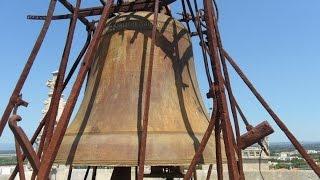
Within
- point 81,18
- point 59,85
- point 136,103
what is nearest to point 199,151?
point 136,103

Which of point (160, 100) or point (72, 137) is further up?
point (160, 100)

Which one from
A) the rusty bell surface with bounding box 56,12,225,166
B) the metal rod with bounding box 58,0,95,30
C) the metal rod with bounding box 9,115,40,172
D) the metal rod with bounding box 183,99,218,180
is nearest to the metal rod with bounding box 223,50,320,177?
the rusty bell surface with bounding box 56,12,225,166

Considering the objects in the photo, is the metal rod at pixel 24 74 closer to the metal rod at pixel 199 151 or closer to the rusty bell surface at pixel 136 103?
the rusty bell surface at pixel 136 103

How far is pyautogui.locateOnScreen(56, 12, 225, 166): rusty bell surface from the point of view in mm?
3561

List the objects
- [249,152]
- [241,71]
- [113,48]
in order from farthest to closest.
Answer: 1. [249,152]
2. [241,71]
3. [113,48]

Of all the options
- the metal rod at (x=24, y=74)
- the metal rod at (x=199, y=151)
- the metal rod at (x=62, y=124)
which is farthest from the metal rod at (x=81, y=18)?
the metal rod at (x=199, y=151)

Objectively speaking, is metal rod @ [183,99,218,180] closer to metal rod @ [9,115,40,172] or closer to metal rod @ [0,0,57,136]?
metal rod @ [9,115,40,172]

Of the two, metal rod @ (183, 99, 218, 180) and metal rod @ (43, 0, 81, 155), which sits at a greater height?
metal rod @ (43, 0, 81, 155)

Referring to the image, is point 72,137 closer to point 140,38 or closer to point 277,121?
point 140,38

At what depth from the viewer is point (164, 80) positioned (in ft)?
13.6

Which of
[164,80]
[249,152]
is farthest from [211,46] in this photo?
[249,152]

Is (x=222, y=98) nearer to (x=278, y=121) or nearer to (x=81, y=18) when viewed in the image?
(x=278, y=121)

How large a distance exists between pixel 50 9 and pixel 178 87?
142cm

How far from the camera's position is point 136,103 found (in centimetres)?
388
